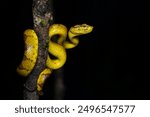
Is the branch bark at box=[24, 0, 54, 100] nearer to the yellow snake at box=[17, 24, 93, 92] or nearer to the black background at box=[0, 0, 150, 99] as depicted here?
the yellow snake at box=[17, 24, 93, 92]

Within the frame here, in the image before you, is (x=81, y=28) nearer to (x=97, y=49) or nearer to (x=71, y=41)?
(x=71, y=41)

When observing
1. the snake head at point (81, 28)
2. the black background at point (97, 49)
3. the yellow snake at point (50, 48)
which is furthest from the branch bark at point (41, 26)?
the black background at point (97, 49)

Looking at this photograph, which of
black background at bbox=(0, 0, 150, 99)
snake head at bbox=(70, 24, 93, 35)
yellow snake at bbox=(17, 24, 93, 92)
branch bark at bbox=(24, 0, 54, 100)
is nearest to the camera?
branch bark at bbox=(24, 0, 54, 100)

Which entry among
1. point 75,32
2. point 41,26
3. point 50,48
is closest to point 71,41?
point 75,32

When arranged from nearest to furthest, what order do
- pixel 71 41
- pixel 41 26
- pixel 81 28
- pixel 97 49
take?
pixel 41 26 < pixel 81 28 < pixel 71 41 < pixel 97 49

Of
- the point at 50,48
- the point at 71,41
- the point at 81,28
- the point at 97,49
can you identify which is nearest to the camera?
the point at 50,48

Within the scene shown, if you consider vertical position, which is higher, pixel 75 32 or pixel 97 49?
pixel 75 32

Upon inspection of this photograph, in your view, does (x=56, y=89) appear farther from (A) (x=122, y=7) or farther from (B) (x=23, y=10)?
(A) (x=122, y=7)

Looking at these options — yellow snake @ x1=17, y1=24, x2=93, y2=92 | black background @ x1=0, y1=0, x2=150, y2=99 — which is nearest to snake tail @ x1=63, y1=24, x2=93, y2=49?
yellow snake @ x1=17, y1=24, x2=93, y2=92

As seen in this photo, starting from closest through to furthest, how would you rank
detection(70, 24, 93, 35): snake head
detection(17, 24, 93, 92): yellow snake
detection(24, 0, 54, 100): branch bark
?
detection(24, 0, 54, 100): branch bark < detection(17, 24, 93, 92): yellow snake < detection(70, 24, 93, 35): snake head

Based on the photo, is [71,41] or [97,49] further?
[97,49]
